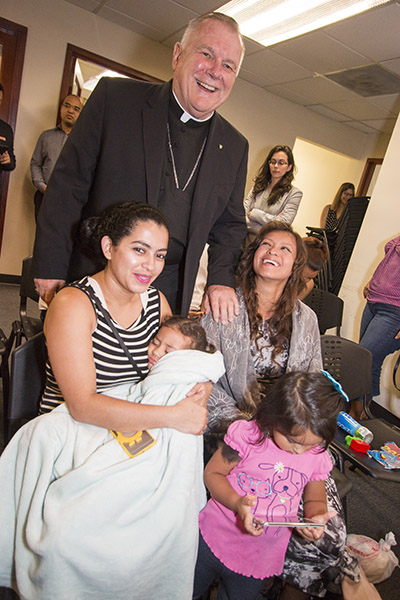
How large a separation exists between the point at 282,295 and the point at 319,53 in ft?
11.1

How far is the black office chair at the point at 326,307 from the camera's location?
12.0ft

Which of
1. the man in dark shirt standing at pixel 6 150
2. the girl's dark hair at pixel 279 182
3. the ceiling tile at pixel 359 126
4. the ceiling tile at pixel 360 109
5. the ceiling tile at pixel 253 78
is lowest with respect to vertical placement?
the man in dark shirt standing at pixel 6 150

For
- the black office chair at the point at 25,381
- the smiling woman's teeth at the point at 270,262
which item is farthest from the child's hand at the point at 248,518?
the smiling woman's teeth at the point at 270,262

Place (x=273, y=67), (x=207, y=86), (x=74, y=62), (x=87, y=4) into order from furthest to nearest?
(x=273, y=67) → (x=74, y=62) → (x=87, y=4) → (x=207, y=86)

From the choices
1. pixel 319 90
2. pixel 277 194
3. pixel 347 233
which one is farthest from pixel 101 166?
pixel 319 90

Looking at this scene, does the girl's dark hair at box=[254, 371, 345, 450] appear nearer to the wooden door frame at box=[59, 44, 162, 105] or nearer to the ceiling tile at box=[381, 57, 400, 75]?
the ceiling tile at box=[381, 57, 400, 75]

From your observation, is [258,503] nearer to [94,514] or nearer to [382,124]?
[94,514]

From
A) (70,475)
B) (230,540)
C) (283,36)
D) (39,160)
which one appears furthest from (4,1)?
(230,540)

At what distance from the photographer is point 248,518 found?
1108 mm

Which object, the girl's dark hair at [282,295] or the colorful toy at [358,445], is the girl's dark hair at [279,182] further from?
the colorful toy at [358,445]

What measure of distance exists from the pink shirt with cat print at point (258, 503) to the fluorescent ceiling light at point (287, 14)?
11.0 ft

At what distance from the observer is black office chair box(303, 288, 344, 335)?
367 cm

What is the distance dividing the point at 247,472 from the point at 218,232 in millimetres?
1113

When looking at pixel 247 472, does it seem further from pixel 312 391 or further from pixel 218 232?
pixel 218 232
